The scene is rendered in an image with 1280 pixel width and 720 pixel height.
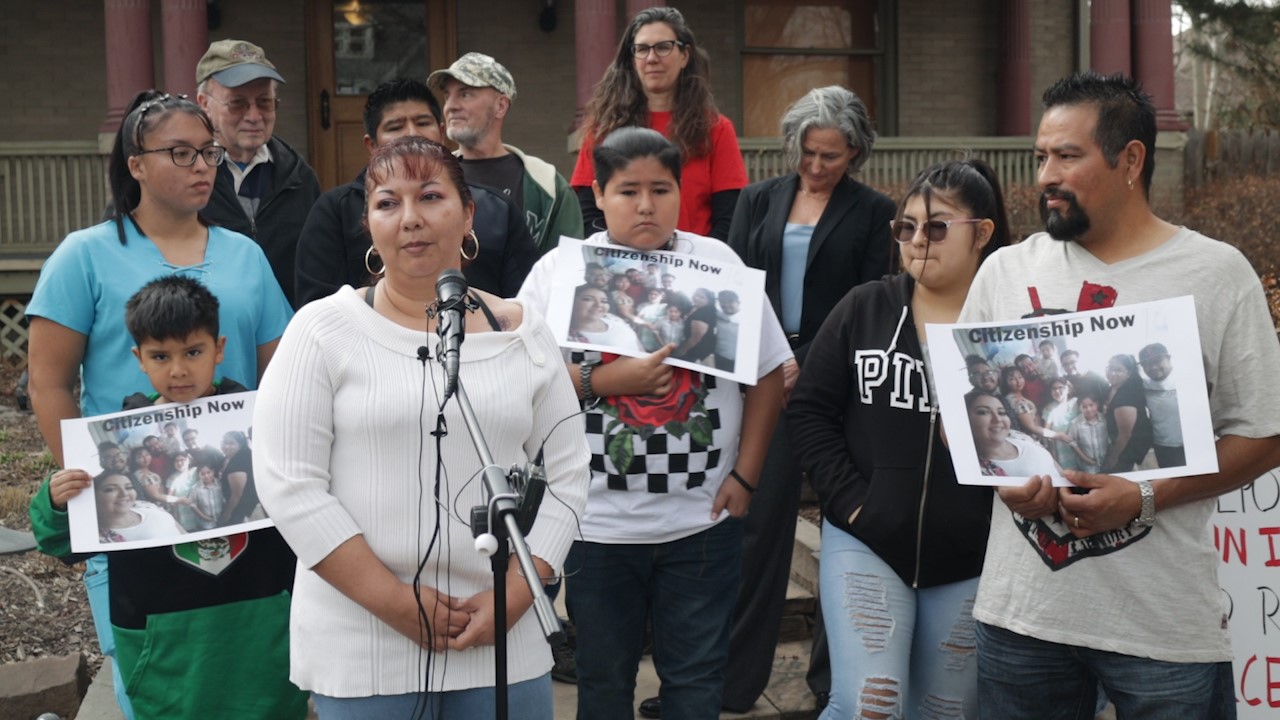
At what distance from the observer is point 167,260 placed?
353cm

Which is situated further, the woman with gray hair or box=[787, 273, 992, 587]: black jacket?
the woman with gray hair

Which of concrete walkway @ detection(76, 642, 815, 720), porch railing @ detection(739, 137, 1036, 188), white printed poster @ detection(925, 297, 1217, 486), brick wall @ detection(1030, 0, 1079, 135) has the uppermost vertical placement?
brick wall @ detection(1030, 0, 1079, 135)

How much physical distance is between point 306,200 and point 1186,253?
3105 mm

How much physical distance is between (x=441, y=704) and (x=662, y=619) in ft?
3.61

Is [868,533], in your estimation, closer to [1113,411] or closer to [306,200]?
[1113,411]

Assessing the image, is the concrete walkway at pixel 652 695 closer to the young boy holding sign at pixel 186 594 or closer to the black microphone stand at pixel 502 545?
the young boy holding sign at pixel 186 594

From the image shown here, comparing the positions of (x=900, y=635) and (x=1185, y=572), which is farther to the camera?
(x=900, y=635)

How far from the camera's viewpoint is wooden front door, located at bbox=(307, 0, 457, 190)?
44.1 ft

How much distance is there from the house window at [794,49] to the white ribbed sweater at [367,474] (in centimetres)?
1206

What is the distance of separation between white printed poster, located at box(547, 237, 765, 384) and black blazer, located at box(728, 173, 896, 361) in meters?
0.86

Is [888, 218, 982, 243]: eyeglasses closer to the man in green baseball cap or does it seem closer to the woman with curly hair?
the woman with curly hair

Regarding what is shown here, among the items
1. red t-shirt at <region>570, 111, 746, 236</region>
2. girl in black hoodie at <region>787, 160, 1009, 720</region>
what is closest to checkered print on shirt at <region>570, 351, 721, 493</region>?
girl in black hoodie at <region>787, 160, 1009, 720</region>

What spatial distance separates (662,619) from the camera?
367 centimetres

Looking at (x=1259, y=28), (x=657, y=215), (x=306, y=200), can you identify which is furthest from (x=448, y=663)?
(x=1259, y=28)
